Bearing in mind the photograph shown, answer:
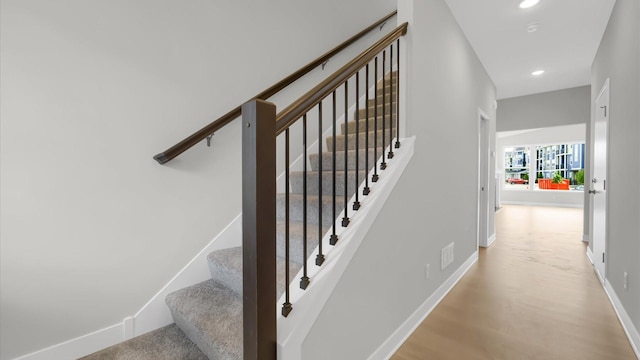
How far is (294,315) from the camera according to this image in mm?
1116

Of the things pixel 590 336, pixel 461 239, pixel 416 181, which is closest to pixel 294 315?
pixel 416 181

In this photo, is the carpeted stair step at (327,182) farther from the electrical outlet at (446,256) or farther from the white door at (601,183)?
the white door at (601,183)

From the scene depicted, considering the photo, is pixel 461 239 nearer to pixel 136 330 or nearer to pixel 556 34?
pixel 556 34

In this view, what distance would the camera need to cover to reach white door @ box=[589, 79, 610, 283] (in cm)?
269

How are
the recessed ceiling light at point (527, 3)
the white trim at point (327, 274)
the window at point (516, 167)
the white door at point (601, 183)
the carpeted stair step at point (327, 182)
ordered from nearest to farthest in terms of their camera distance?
1. the white trim at point (327, 274)
2. the carpeted stair step at point (327, 182)
3. the recessed ceiling light at point (527, 3)
4. the white door at point (601, 183)
5. the window at point (516, 167)

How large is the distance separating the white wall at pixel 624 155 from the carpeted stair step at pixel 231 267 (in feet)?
7.38

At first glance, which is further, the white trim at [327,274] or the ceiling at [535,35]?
the ceiling at [535,35]

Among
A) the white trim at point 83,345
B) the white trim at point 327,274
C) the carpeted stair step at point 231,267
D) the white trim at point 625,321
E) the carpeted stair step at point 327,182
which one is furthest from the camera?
the carpeted stair step at point 327,182

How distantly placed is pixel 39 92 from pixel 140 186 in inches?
25.0

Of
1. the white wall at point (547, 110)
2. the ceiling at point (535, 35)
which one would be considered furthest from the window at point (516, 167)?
the ceiling at point (535, 35)

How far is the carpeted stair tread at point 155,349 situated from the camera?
4.56ft

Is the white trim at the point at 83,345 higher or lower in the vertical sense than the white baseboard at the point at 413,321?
higher

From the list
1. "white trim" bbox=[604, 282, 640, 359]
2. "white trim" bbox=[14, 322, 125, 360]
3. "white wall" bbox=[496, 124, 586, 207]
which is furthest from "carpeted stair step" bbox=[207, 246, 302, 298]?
"white wall" bbox=[496, 124, 586, 207]

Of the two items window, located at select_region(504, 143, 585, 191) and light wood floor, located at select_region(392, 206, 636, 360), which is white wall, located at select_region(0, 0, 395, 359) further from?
window, located at select_region(504, 143, 585, 191)
